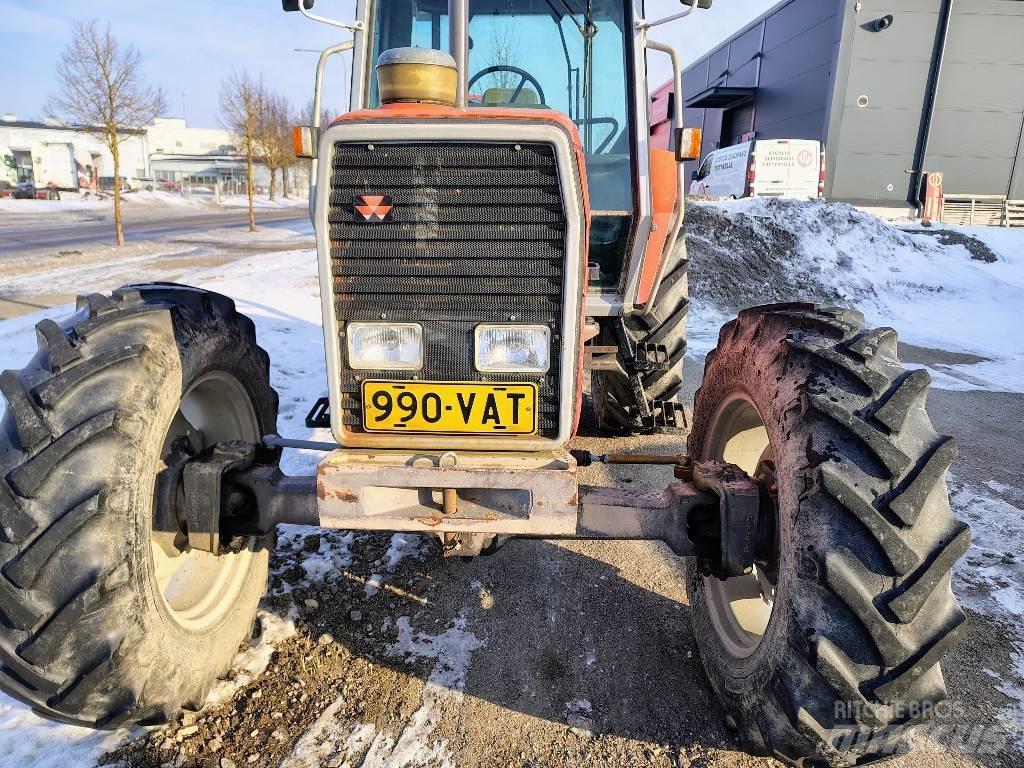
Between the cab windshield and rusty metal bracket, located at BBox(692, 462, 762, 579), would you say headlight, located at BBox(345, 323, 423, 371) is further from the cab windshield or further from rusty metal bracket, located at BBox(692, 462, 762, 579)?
the cab windshield

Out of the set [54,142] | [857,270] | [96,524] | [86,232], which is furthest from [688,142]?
[54,142]

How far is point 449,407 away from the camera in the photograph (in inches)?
90.6

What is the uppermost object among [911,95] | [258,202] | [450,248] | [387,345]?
[911,95]

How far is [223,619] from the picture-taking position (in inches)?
101

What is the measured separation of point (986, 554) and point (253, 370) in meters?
3.91

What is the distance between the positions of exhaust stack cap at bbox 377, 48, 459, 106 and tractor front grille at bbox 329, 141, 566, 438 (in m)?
0.32

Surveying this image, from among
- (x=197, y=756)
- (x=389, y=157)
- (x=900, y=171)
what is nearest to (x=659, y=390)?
(x=389, y=157)

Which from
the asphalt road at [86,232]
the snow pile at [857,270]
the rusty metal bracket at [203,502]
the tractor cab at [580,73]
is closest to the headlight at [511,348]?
the rusty metal bracket at [203,502]

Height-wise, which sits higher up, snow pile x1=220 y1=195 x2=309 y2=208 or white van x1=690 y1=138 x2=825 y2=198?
white van x1=690 y1=138 x2=825 y2=198

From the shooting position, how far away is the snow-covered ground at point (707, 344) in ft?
7.63

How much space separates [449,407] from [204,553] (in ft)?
4.14

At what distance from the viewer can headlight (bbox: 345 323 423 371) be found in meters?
2.29

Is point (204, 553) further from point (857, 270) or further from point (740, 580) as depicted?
point (857, 270)

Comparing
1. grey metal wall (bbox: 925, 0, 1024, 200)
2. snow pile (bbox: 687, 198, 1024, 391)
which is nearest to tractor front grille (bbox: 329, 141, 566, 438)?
snow pile (bbox: 687, 198, 1024, 391)
